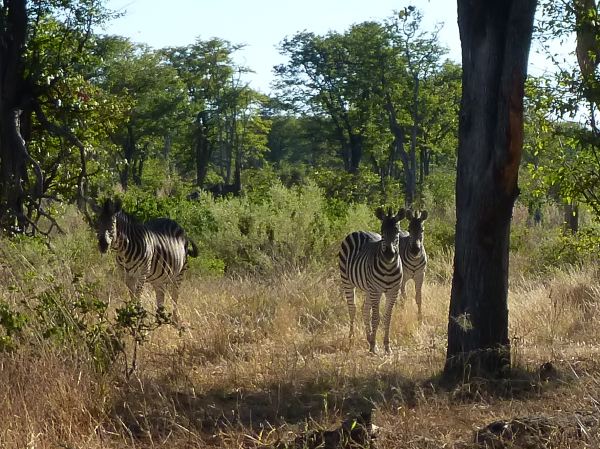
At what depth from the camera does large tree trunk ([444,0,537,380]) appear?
721 cm

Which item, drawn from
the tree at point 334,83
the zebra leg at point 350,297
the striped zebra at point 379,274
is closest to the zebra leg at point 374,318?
the striped zebra at point 379,274

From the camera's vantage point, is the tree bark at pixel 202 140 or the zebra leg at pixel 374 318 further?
the tree bark at pixel 202 140

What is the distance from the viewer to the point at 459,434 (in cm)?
551

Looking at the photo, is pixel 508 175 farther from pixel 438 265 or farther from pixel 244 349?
pixel 438 265

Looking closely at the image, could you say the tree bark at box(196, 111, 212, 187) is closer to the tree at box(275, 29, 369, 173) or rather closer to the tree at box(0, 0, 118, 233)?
the tree at box(275, 29, 369, 173)

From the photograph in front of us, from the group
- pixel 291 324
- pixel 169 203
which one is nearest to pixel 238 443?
pixel 291 324

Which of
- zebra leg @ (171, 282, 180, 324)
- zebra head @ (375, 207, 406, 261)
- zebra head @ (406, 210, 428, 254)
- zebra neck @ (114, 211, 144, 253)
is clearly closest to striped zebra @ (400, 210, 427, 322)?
zebra head @ (406, 210, 428, 254)

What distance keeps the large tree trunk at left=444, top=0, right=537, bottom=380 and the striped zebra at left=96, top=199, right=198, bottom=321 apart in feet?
10.6

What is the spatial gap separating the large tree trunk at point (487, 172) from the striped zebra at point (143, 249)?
127 inches

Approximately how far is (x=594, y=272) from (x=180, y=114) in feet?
117

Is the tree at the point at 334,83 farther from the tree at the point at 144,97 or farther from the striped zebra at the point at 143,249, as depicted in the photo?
the striped zebra at the point at 143,249

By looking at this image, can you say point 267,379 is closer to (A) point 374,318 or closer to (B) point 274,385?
(B) point 274,385

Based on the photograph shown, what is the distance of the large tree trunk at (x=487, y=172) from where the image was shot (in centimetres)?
721

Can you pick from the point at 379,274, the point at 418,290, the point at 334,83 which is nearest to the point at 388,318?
the point at 379,274
